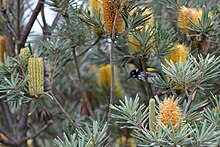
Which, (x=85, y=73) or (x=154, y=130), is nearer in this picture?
(x=154, y=130)

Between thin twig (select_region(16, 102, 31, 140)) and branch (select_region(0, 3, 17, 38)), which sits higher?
branch (select_region(0, 3, 17, 38))

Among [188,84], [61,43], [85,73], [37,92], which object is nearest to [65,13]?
[61,43]

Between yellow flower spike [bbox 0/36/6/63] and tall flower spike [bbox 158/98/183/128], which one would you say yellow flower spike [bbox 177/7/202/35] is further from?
yellow flower spike [bbox 0/36/6/63]

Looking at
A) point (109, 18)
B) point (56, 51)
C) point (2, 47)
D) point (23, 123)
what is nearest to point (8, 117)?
point (23, 123)

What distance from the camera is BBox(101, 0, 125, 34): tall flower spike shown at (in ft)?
1.89

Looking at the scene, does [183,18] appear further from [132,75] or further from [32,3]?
[32,3]

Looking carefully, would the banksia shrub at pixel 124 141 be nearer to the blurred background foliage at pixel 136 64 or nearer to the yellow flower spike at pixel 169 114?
the blurred background foliage at pixel 136 64

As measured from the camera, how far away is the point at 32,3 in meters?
1.12

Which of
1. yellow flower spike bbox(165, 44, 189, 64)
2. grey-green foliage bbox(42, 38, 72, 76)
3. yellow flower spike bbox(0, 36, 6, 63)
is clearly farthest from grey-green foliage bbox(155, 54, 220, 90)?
yellow flower spike bbox(0, 36, 6, 63)

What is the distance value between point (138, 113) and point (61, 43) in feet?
0.81

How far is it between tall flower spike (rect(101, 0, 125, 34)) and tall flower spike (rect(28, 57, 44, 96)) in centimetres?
11

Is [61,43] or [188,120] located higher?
[61,43]

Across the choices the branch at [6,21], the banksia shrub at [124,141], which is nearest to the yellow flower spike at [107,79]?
the banksia shrub at [124,141]

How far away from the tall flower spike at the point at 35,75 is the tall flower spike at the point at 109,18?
0.11 m
